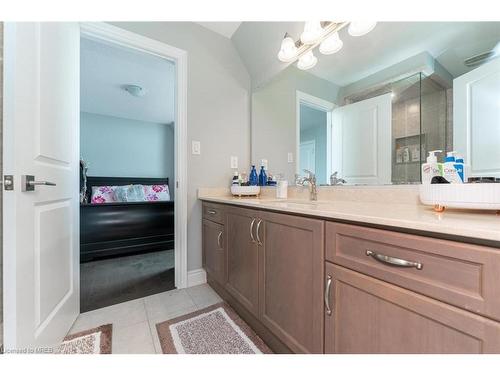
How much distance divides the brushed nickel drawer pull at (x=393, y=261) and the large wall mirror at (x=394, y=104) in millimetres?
673

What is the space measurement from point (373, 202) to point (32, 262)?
1.63 metres

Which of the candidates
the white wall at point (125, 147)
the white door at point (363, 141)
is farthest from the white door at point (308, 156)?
the white wall at point (125, 147)

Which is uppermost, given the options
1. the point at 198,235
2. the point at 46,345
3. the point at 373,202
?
the point at 373,202

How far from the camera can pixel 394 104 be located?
1.17m

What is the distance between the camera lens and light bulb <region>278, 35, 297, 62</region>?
1.60m

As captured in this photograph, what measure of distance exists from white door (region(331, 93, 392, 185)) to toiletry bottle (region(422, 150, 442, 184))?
0.66ft

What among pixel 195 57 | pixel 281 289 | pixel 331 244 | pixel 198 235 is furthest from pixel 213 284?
pixel 195 57

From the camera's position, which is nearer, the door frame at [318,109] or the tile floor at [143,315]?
the tile floor at [143,315]

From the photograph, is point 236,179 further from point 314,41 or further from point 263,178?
point 314,41

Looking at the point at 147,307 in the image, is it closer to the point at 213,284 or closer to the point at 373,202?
the point at 213,284

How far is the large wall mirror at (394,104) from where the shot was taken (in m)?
0.89

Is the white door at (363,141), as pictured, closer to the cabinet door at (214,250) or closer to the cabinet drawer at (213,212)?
the cabinet drawer at (213,212)

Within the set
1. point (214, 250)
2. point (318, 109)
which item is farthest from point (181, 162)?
point (318, 109)
